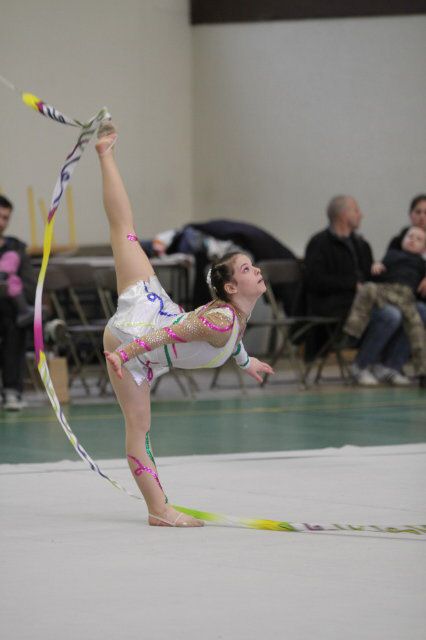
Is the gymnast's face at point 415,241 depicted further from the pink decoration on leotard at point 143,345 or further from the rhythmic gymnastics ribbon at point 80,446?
the pink decoration on leotard at point 143,345

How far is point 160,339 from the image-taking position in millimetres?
4312

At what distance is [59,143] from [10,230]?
41.1 inches

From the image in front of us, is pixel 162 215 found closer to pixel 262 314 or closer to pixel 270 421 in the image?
pixel 262 314

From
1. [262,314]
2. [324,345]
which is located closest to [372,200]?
[262,314]

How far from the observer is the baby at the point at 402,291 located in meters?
9.77

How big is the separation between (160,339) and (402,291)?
228 inches

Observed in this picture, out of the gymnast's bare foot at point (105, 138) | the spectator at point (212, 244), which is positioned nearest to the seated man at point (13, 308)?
the spectator at point (212, 244)

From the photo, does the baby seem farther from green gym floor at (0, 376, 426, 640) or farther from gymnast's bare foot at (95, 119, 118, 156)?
gymnast's bare foot at (95, 119, 118, 156)

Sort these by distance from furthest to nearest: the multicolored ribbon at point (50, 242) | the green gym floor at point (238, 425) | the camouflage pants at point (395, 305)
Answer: the camouflage pants at point (395, 305) < the green gym floor at point (238, 425) < the multicolored ribbon at point (50, 242)

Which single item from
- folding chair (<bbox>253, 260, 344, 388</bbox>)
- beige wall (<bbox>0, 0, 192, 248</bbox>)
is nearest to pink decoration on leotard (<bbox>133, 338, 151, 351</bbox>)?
folding chair (<bbox>253, 260, 344, 388</bbox>)

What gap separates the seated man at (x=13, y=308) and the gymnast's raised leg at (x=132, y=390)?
13.4 feet

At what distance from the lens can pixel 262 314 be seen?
12977 millimetres

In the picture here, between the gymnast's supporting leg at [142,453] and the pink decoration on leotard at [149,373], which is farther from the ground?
the pink decoration on leotard at [149,373]

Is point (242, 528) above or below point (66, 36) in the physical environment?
below
